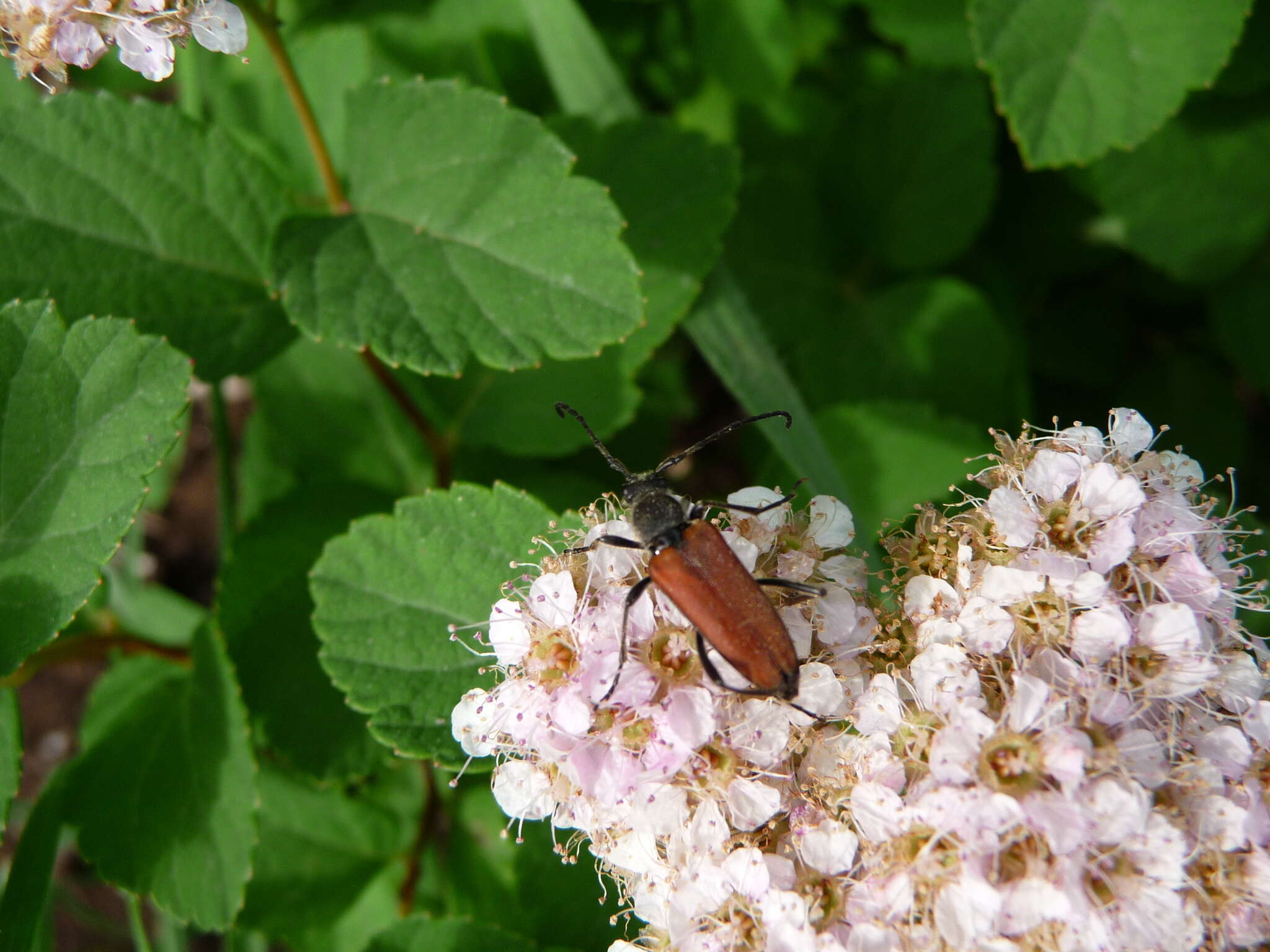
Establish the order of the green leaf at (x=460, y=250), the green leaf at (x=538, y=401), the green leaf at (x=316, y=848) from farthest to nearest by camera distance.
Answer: the green leaf at (x=316, y=848) < the green leaf at (x=538, y=401) < the green leaf at (x=460, y=250)

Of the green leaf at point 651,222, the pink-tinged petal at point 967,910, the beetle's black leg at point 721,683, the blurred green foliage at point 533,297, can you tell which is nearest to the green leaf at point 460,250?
the blurred green foliage at point 533,297

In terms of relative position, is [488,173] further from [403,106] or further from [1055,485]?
[1055,485]

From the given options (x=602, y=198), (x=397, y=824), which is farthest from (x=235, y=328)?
(x=397, y=824)

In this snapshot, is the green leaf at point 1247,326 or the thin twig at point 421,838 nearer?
the thin twig at point 421,838

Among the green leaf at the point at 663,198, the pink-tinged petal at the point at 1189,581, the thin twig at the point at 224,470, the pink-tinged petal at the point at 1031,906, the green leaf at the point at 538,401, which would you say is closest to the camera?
the pink-tinged petal at the point at 1031,906

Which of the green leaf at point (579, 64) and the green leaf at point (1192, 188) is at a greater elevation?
the green leaf at point (579, 64)

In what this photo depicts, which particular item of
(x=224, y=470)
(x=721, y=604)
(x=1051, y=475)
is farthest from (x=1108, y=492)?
(x=224, y=470)

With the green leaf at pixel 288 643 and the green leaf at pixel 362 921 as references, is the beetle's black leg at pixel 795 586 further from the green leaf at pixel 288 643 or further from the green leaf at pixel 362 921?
the green leaf at pixel 362 921
